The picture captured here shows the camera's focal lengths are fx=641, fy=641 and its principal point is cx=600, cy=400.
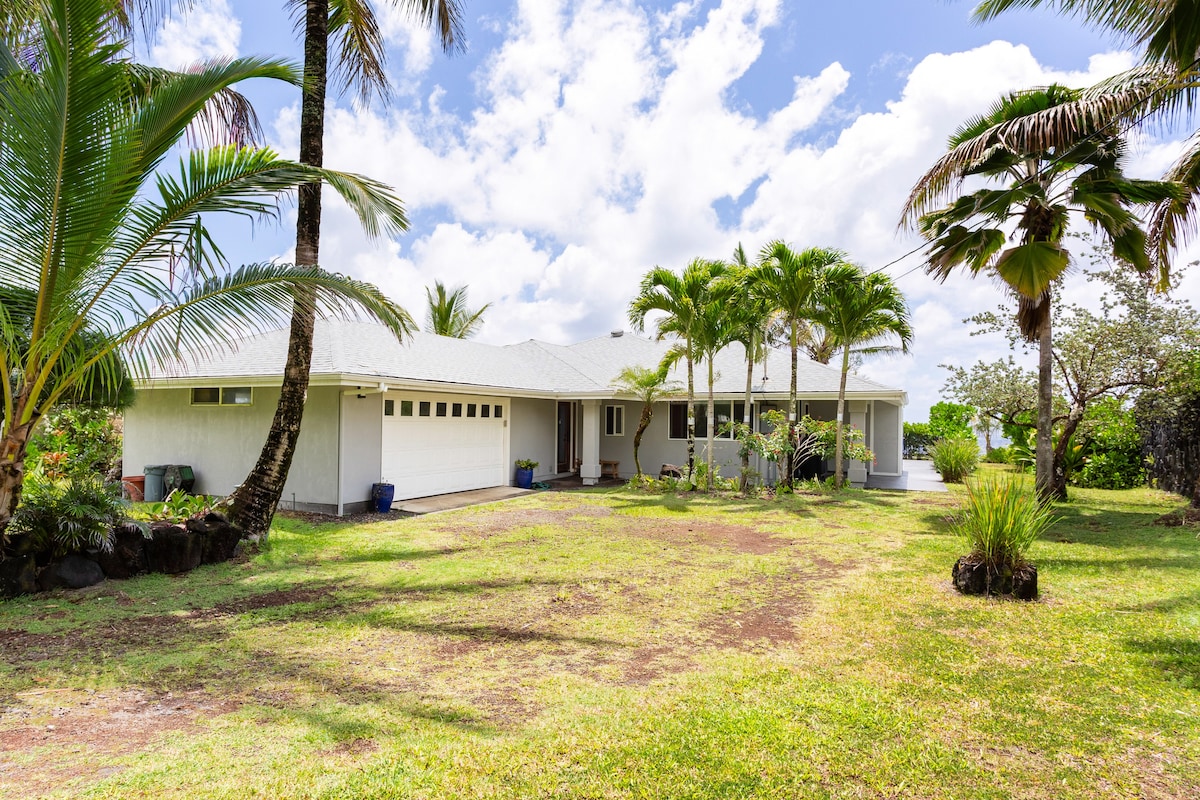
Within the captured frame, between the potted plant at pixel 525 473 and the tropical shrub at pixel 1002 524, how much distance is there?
1179 cm

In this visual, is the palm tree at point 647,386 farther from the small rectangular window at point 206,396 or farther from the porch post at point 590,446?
the small rectangular window at point 206,396

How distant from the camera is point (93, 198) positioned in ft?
18.1

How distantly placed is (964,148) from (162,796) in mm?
12592

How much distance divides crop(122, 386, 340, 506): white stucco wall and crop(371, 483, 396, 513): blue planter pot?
782mm

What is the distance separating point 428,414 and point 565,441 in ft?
22.5

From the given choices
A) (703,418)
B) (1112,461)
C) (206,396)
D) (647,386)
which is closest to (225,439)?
(206,396)

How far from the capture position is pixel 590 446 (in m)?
18.6

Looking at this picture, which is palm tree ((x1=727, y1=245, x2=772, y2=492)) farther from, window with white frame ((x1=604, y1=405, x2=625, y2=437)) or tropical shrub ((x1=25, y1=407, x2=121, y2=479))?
tropical shrub ((x1=25, y1=407, x2=121, y2=479))

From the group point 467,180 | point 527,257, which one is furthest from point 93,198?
point 527,257

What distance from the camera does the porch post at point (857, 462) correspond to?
18.4 m

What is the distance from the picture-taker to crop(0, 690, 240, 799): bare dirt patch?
3.09 m

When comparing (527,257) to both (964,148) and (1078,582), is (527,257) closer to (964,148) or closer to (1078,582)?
(964,148)

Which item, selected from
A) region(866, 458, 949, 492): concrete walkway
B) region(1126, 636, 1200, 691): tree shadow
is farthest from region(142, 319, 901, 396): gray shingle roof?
region(1126, 636, 1200, 691): tree shadow

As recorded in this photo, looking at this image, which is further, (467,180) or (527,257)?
(527,257)
